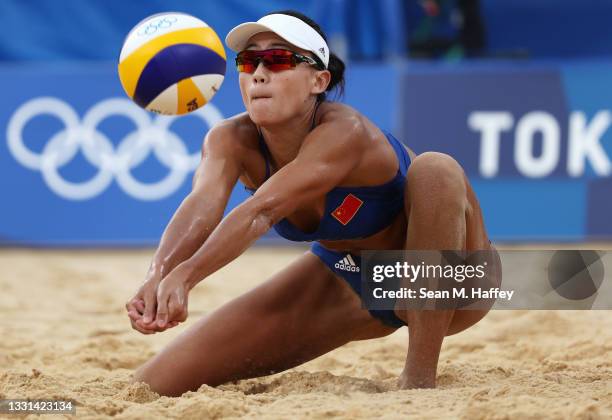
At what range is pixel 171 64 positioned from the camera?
4.11 metres

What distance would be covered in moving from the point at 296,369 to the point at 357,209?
120 centimetres

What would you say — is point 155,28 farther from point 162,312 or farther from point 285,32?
point 162,312

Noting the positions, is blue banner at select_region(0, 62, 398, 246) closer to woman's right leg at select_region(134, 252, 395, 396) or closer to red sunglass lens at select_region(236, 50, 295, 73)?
woman's right leg at select_region(134, 252, 395, 396)

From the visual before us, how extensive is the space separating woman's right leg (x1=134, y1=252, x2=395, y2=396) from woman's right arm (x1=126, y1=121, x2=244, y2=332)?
2.11 feet

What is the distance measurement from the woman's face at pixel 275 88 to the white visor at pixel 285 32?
0.04 meters

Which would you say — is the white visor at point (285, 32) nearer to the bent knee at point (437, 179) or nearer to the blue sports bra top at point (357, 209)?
the blue sports bra top at point (357, 209)

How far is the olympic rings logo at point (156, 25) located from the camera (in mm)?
4168

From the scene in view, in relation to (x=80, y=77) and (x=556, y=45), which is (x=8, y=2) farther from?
(x=556, y=45)

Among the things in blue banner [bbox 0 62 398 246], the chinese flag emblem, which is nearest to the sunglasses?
the chinese flag emblem

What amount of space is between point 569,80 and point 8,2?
5.16m

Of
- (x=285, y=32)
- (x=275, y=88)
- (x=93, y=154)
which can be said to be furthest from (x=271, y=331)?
(x=93, y=154)

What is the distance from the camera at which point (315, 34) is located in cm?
396

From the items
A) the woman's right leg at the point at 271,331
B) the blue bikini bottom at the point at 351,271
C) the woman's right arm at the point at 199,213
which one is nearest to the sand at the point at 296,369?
the woman's right leg at the point at 271,331

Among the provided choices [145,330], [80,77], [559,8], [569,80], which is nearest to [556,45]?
[559,8]
